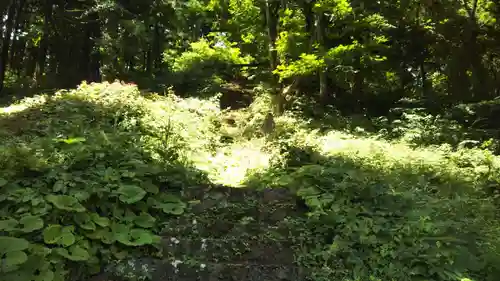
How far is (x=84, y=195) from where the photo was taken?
4473mm

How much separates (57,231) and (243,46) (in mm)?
12533

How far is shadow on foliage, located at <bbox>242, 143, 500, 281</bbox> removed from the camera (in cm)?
424

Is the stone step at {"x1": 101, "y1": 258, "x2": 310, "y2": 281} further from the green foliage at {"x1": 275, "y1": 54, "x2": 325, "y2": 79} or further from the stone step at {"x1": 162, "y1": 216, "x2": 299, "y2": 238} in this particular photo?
the green foliage at {"x1": 275, "y1": 54, "x2": 325, "y2": 79}

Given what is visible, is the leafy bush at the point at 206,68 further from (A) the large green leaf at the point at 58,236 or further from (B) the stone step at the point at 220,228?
(A) the large green leaf at the point at 58,236

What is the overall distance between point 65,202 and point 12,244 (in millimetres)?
710

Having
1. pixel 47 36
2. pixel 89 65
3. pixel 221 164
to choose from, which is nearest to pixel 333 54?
pixel 221 164

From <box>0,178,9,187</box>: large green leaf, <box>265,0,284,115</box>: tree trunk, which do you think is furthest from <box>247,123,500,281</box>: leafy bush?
<box>265,0,284,115</box>: tree trunk

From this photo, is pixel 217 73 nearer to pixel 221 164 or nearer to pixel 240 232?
pixel 221 164

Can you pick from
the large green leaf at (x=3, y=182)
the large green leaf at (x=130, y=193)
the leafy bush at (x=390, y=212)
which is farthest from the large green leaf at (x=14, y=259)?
the leafy bush at (x=390, y=212)

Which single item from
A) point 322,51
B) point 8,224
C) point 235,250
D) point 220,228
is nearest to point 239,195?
point 220,228

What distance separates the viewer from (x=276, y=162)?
21.6 ft

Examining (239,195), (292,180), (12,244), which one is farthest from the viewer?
(292,180)

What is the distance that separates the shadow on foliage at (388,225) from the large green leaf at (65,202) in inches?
86.9

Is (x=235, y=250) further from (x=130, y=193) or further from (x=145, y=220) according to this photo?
(x=130, y=193)
